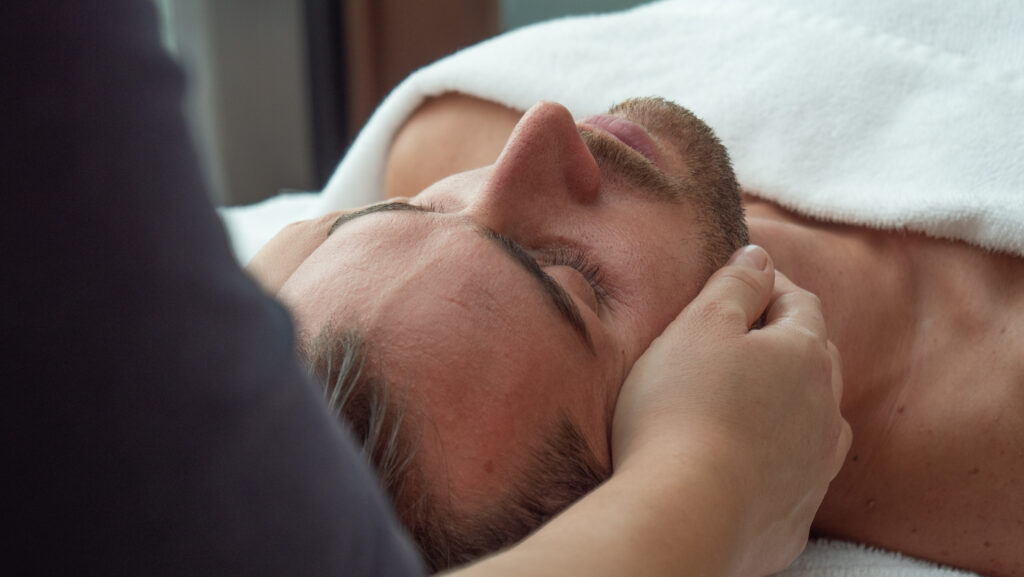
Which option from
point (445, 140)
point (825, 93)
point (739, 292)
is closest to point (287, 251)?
point (739, 292)

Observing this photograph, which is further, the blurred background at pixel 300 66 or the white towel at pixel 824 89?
the blurred background at pixel 300 66

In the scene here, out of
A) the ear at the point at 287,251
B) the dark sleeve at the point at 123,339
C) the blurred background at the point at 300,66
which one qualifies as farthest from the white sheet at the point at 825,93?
the blurred background at the point at 300,66

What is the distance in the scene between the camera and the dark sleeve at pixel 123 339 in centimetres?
25

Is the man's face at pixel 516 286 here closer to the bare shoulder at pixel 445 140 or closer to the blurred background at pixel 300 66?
the bare shoulder at pixel 445 140

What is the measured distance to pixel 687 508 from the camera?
478mm

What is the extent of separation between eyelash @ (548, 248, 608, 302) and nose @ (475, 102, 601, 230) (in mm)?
41

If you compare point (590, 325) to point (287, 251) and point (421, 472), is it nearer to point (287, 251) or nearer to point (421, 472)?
point (421, 472)

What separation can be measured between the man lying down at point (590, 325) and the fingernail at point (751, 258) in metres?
0.02

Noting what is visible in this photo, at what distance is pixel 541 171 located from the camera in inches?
28.2

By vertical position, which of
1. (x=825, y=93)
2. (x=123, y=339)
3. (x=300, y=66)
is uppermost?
(x=123, y=339)

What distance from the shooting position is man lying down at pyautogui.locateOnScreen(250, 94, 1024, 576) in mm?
570

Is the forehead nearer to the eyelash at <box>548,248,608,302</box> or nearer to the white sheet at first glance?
the eyelash at <box>548,248,608,302</box>

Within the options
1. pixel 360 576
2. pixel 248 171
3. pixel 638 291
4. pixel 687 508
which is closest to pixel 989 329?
pixel 638 291

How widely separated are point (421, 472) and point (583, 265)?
0.22m
